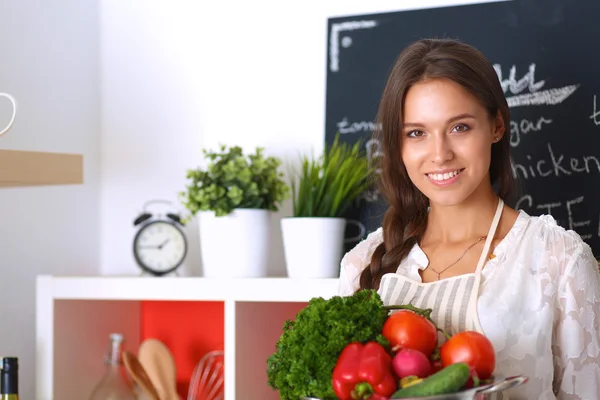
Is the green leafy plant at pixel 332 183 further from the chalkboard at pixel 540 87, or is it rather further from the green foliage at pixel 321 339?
the green foliage at pixel 321 339

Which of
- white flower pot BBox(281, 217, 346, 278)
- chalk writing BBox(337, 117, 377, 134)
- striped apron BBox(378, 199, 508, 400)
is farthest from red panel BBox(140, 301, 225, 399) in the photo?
striped apron BBox(378, 199, 508, 400)

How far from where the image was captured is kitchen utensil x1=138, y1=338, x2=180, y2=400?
2.24 metres

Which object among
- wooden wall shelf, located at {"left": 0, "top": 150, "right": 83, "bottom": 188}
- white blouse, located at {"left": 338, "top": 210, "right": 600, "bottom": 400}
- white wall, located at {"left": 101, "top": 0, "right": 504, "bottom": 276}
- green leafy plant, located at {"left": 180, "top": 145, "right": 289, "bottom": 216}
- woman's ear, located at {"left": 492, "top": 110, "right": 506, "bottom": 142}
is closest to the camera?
white blouse, located at {"left": 338, "top": 210, "right": 600, "bottom": 400}

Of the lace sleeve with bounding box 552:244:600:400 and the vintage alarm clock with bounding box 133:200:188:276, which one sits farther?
the vintage alarm clock with bounding box 133:200:188:276

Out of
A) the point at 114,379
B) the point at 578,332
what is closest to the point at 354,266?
the point at 578,332

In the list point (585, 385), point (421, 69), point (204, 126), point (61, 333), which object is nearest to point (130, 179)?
point (204, 126)

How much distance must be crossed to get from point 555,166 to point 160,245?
0.99 metres

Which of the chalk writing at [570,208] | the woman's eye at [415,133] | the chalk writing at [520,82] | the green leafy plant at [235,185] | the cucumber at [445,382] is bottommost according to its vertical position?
the cucumber at [445,382]

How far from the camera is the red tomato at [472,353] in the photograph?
110 cm

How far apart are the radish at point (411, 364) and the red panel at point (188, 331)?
128 cm

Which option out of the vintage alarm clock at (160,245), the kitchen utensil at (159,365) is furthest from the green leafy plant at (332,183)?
the kitchen utensil at (159,365)

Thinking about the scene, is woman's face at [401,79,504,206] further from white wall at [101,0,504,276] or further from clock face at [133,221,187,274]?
clock face at [133,221,187,274]

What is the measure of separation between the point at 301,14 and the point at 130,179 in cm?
68

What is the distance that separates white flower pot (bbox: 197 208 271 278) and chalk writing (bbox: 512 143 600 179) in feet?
2.01
